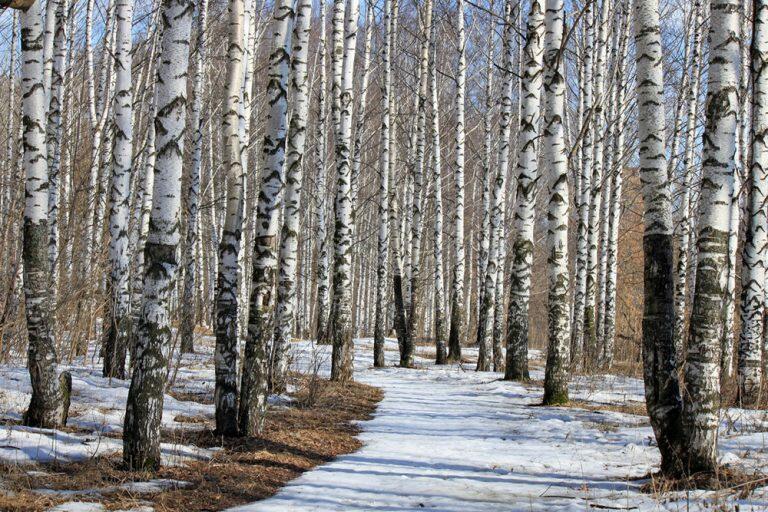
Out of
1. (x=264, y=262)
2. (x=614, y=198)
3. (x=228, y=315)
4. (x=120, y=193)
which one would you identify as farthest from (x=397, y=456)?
(x=614, y=198)

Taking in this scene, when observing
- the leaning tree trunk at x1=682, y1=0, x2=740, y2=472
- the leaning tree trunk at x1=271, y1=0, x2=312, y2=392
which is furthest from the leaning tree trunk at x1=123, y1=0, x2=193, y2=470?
the leaning tree trunk at x1=682, y1=0, x2=740, y2=472

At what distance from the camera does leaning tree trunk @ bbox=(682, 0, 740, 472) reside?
14.5 feet

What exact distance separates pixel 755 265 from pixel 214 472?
287 inches

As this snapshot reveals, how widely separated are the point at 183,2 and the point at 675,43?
63.1ft

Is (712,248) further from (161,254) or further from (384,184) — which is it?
(384,184)

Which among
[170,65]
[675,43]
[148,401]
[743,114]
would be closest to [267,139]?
[170,65]

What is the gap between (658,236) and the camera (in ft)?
15.9

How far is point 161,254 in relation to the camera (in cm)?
498

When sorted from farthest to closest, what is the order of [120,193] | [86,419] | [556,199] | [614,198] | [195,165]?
1. [614,198]
2. [195,165]
3. [120,193]
4. [556,199]
5. [86,419]

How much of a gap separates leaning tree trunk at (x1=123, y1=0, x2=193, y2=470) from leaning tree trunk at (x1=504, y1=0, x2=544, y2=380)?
575 cm

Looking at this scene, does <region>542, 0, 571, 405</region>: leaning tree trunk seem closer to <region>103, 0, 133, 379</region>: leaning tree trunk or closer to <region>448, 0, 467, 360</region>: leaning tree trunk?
<region>448, 0, 467, 360</region>: leaning tree trunk

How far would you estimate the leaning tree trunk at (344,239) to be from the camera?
438 inches

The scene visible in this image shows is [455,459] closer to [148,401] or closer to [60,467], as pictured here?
[148,401]

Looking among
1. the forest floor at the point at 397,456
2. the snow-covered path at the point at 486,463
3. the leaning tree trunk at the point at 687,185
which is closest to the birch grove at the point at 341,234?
the leaning tree trunk at the point at 687,185
